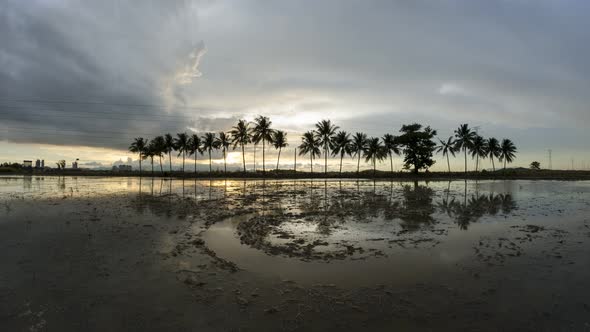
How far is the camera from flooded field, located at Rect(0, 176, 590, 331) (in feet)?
16.4

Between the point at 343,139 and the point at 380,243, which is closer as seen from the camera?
the point at 380,243

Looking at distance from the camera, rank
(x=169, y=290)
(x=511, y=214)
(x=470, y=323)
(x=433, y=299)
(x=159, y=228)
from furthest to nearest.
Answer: (x=511, y=214) < (x=159, y=228) < (x=169, y=290) < (x=433, y=299) < (x=470, y=323)

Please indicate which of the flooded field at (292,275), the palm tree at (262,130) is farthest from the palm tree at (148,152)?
the flooded field at (292,275)

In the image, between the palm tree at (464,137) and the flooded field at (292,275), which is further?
the palm tree at (464,137)

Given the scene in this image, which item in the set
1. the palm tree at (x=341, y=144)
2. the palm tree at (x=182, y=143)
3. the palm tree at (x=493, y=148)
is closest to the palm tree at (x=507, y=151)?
the palm tree at (x=493, y=148)

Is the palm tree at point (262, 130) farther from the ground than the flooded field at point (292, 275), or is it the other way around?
the palm tree at point (262, 130)

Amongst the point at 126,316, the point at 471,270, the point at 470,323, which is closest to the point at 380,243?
the point at 471,270

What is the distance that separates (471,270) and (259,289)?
538 cm

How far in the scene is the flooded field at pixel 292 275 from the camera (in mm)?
4992

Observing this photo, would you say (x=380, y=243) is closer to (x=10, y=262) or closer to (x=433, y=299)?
(x=433, y=299)

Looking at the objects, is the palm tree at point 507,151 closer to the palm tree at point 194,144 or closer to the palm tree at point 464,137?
the palm tree at point 464,137

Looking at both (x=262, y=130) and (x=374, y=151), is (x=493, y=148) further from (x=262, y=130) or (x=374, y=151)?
(x=262, y=130)

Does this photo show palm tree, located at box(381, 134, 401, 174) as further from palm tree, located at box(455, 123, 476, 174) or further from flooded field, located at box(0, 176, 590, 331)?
flooded field, located at box(0, 176, 590, 331)

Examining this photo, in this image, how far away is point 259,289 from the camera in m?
6.32
